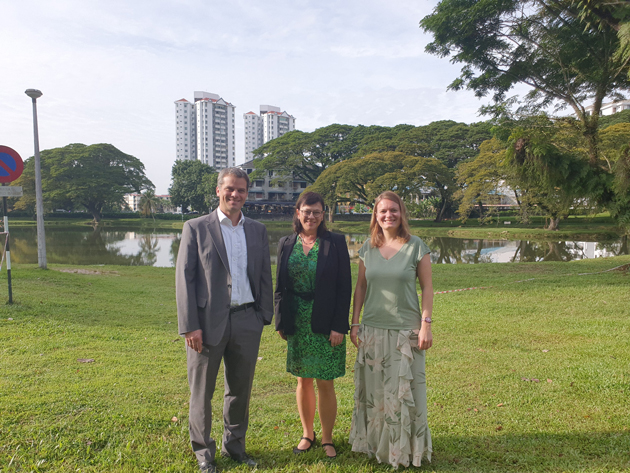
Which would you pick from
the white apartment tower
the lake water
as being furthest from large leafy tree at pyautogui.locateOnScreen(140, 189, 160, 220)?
the white apartment tower

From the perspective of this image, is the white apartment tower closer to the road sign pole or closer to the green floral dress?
the road sign pole

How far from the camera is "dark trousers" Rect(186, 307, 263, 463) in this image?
2.32 metres

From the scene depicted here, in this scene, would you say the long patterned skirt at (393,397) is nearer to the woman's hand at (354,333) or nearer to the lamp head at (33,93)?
the woman's hand at (354,333)

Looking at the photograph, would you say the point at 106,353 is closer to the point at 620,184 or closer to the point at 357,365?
the point at 357,365

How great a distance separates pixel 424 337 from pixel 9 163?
599 centimetres

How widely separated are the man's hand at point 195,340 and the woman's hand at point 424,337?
1.19 m

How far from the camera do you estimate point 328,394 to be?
247 cm

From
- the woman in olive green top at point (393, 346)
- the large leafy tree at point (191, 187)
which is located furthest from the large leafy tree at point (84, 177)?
the woman in olive green top at point (393, 346)

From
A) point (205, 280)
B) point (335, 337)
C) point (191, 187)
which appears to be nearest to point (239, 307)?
point (205, 280)

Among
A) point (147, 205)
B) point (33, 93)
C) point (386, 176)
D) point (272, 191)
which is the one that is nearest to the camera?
point (33, 93)

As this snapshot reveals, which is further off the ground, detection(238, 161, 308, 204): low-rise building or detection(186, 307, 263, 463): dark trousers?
detection(238, 161, 308, 204): low-rise building

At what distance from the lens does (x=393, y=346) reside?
2352 millimetres

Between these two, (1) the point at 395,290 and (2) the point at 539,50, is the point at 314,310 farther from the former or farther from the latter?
(2) the point at 539,50

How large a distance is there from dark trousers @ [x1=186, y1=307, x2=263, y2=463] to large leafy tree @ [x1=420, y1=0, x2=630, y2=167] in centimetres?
811
